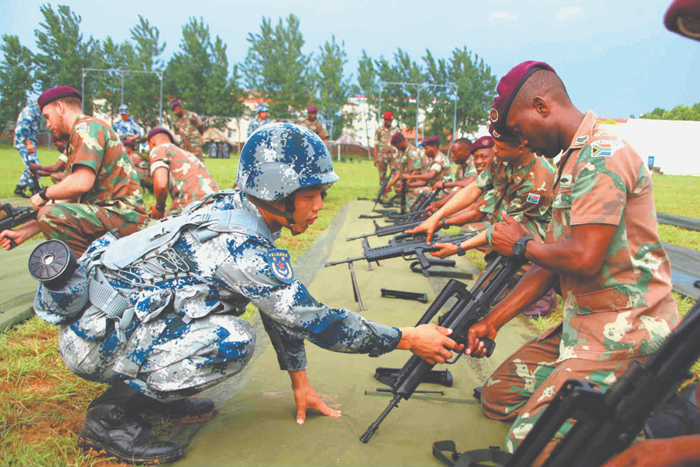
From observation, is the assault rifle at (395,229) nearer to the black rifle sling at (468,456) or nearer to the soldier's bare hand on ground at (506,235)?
the soldier's bare hand on ground at (506,235)

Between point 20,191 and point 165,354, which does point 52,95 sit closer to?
point 165,354

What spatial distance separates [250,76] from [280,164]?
184 feet

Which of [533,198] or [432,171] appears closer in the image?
[533,198]

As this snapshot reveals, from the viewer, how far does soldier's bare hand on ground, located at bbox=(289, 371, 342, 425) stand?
8.35ft

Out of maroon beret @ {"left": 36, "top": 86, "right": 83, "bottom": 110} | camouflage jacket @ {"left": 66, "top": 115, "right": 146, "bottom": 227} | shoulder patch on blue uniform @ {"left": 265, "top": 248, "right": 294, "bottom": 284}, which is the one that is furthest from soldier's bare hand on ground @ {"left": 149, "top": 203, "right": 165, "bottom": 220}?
shoulder patch on blue uniform @ {"left": 265, "top": 248, "right": 294, "bottom": 284}

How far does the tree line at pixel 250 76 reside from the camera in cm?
4216

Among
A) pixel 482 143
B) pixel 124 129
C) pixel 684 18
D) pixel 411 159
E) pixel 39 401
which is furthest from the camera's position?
pixel 124 129

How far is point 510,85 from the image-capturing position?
2.29 metres

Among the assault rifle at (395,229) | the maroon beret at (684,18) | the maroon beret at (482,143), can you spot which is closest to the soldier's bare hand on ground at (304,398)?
the maroon beret at (684,18)

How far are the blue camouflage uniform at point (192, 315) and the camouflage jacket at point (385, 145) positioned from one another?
10.9 m

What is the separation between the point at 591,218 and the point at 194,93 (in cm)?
5033

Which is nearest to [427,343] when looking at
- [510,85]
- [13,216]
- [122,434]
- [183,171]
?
[510,85]

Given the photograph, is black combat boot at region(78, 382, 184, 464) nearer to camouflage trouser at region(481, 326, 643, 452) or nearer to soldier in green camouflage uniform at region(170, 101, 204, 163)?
camouflage trouser at region(481, 326, 643, 452)

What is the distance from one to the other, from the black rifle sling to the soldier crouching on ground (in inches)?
141
